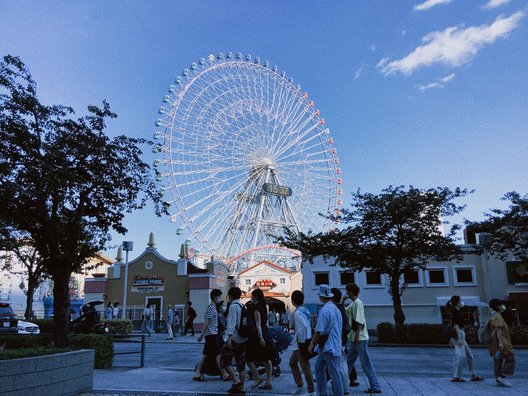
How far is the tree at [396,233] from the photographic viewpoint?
79.4 feet

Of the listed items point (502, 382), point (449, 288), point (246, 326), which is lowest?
point (502, 382)

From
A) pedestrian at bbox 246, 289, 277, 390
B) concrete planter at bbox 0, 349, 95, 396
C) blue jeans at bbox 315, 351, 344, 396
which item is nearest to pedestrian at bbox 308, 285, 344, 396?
blue jeans at bbox 315, 351, 344, 396

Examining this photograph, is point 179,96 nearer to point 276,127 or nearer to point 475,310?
point 276,127

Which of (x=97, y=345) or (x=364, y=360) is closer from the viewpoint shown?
(x=364, y=360)

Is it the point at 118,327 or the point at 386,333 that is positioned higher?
the point at 118,327

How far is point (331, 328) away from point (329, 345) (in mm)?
241

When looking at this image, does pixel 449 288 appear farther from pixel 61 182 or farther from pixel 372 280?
pixel 61 182

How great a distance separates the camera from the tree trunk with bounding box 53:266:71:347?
37.8ft

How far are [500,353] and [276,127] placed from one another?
3891 centimetres

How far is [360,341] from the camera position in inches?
325

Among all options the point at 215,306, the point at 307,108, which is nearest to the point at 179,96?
the point at 307,108

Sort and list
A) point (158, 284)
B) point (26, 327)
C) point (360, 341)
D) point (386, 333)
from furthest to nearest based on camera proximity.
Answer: point (158, 284), point (26, 327), point (386, 333), point (360, 341)

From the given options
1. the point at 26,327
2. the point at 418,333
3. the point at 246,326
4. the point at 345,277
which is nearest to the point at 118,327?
the point at 26,327

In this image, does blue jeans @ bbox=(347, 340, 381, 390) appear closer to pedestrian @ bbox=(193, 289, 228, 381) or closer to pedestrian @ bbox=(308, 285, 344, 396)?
pedestrian @ bbox=(308, 285, 344, 396)
